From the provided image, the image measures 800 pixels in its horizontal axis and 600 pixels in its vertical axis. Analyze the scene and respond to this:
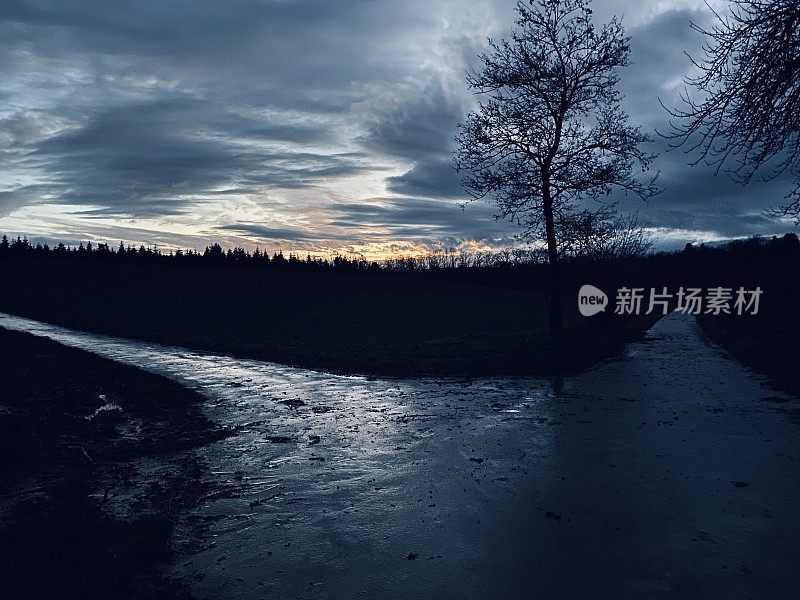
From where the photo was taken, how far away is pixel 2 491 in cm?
639

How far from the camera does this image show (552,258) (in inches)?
818

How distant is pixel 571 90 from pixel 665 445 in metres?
15.2

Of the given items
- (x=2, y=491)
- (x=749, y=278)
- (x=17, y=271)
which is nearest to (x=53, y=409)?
(x=2, y=491)

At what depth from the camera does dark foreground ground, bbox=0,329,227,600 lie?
450cm

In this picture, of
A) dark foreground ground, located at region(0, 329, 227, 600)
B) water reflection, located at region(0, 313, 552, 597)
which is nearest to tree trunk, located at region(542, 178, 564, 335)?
water reflection, located at region(0, 313, 552, 597)

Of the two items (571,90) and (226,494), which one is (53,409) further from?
(571,90)

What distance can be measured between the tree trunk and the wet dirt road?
9.15m

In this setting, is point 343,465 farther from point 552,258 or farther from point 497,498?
point 552,258

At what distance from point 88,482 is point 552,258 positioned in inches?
678

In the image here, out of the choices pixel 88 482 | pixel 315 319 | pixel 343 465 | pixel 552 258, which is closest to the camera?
pixel 88 482

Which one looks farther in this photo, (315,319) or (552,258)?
(315,319)

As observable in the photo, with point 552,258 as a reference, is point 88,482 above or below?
below

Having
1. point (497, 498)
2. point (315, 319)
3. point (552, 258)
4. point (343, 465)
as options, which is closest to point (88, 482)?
point (343, 465)

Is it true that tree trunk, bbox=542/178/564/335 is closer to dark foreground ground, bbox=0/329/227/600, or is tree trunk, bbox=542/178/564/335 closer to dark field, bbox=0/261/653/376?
dark field, bbox=0/261/653/376
